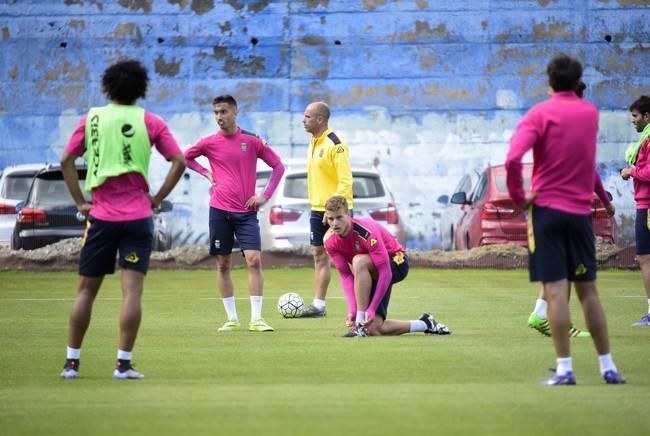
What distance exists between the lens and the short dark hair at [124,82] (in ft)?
32.8

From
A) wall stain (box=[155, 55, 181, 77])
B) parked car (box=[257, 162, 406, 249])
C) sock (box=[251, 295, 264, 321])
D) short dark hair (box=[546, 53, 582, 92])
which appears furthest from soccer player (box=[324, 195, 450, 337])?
wall stain (box=[155, 55, 181, 77])

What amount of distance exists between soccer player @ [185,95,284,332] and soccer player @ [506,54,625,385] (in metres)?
5.15

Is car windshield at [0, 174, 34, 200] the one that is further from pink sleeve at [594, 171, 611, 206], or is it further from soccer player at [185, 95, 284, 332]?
pink sleeve at [594, 171, 611, 206]

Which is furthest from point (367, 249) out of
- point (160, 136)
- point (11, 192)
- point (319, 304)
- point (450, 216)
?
point (450, 216)

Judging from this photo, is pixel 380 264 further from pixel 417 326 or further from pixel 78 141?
pixel 78 141

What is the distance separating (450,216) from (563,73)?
22.8 metres

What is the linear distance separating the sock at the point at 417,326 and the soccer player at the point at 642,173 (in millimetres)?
2354

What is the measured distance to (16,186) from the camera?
86.7 feet

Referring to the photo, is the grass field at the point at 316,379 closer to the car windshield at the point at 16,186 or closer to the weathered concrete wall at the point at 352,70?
the car windshield at the point at 16,186

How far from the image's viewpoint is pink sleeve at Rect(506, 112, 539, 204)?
9414 millimetres

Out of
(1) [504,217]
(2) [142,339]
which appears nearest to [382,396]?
(2) [142,339]

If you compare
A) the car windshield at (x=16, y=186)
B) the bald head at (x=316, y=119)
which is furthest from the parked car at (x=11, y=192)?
the bald head at (x=316, y=119)

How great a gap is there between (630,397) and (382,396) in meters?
1.54

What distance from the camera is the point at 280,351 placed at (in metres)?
12.2
